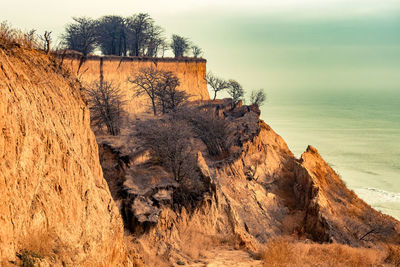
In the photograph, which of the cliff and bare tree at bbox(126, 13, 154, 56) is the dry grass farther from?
bare tree at bbox(126, 13, 154, 56)

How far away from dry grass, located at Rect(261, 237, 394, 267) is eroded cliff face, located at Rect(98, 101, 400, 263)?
5.58ft

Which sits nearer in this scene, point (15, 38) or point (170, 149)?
point (15, 38)

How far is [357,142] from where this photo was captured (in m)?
70.3

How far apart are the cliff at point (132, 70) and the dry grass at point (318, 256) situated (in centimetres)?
1878

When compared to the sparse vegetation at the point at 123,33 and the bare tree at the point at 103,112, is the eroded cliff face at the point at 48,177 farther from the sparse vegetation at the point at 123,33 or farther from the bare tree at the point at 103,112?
the sparse vegetation at the point at 123,33

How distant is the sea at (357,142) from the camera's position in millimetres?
41006

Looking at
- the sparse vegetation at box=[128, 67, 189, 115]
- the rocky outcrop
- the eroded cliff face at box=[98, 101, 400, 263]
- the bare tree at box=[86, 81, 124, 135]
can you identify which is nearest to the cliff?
the sparse vegetation at box=[128, 67, 189, 115]

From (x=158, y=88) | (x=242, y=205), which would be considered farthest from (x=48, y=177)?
(x=158, y=88)

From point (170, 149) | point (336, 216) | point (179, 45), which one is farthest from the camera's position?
point (179, 45)

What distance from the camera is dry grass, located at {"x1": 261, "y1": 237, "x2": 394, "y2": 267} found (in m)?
10.6

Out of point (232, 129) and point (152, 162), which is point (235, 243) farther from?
point (232, 129)

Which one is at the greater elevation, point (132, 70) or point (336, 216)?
point (132, 70)

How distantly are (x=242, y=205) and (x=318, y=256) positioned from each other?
639cm

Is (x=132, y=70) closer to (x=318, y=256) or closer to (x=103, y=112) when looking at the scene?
(x=103, y=112)
